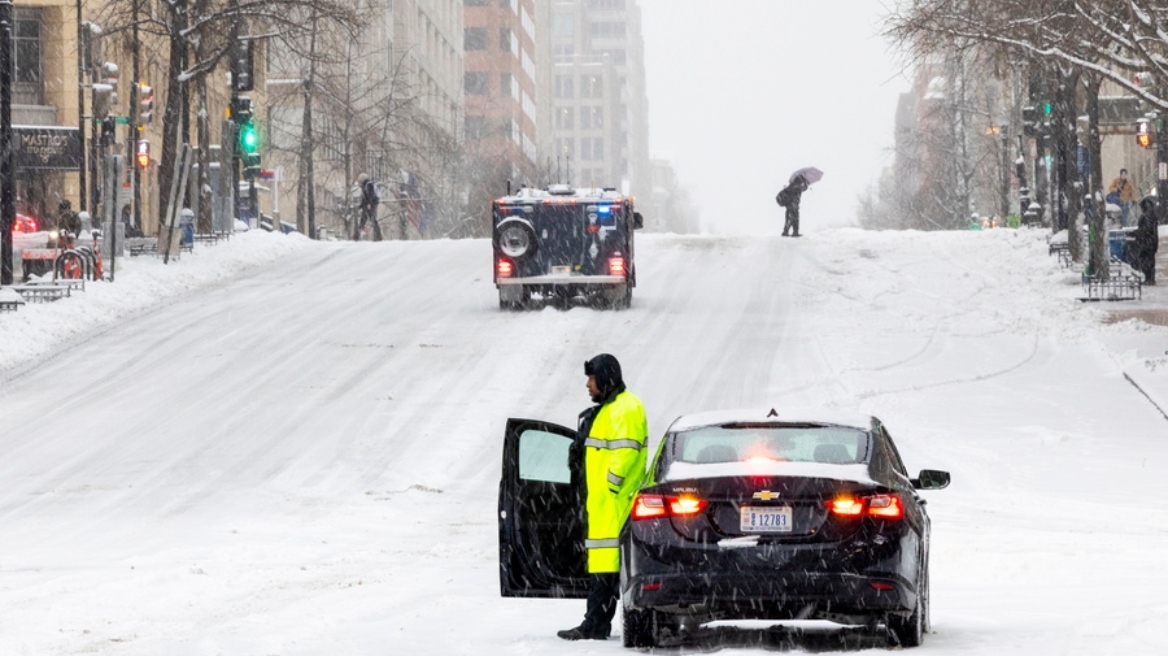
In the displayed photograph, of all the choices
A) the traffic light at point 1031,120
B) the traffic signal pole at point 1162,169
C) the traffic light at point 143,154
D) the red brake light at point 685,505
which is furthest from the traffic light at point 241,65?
the red brake light at point 685,505

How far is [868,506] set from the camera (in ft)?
29.4

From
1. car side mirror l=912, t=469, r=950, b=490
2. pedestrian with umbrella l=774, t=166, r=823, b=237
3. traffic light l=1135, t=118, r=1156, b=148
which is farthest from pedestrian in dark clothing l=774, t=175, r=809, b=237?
→ car side mirror l=912, t=469, r=950, b=490

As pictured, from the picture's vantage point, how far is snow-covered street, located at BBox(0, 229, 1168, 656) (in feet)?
35.7

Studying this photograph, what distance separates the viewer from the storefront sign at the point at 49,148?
56.7m

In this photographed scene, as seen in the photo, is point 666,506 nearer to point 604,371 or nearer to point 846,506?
point 846,506

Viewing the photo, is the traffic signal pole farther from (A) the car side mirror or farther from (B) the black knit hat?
(B) the black knit hat

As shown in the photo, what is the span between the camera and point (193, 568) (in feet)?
42.8

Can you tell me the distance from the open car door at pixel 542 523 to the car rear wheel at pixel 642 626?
788mm

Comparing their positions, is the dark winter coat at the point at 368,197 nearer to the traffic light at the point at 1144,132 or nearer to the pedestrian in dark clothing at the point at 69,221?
the pedestrian in dark clothing at the point at 69,221

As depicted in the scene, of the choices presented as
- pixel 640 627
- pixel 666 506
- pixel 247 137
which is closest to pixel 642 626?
pixel 640 627

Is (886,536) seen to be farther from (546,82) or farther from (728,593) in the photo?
(546,82)

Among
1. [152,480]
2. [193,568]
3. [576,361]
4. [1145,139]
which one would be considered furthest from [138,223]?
[193,568]

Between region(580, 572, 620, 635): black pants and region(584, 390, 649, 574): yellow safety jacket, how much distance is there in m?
0.08

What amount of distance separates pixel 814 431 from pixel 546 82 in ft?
595
